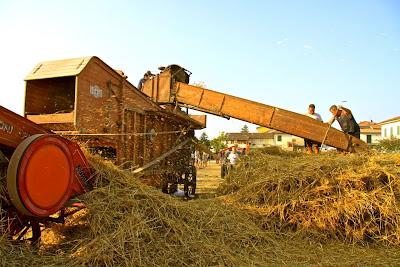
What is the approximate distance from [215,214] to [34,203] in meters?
2.15

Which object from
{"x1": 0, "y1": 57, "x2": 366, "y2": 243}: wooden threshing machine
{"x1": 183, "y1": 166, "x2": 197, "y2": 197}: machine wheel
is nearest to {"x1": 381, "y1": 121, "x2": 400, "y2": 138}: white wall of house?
{"x1": 183, "y1": 166, "x2": 197, "y2": 197}: machine wheel

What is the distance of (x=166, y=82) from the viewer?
824cm

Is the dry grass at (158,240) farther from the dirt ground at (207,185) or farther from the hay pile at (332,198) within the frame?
the dirt ground at (207,185)

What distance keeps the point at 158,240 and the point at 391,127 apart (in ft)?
197

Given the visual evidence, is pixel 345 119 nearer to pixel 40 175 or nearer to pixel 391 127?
pixel 40 175

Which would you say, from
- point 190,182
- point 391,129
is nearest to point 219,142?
point 391,129

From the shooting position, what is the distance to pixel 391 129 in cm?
5500

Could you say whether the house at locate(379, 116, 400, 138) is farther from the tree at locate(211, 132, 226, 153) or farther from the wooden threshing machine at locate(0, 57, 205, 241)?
the wooden threshing machine at locate(0, 57, 205, 241)

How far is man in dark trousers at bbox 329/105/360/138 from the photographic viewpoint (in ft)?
23.5

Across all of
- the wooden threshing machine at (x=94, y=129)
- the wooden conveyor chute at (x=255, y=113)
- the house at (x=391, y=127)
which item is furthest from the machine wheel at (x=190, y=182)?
the house at (x=391, y=127)

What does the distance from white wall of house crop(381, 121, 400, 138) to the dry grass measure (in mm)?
54121

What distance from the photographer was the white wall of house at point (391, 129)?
→ 173 ft

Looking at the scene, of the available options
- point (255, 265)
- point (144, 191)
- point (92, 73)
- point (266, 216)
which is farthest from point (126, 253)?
point (92, 73)

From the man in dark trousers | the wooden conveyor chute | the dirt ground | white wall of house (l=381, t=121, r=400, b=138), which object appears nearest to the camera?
the wooden conveyor chute
